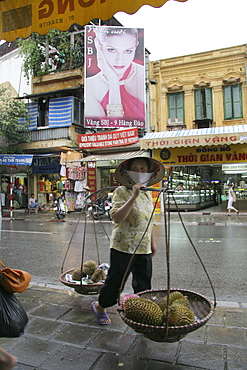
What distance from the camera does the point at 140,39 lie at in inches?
658

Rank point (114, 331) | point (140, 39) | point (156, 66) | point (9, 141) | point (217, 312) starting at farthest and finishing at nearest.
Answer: point (9, 141), point (156, 66), point (140, 39), point (217, 312), point (114, 331)

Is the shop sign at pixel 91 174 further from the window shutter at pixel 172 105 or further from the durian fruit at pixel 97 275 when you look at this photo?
the durian fruit at pixel 97 275

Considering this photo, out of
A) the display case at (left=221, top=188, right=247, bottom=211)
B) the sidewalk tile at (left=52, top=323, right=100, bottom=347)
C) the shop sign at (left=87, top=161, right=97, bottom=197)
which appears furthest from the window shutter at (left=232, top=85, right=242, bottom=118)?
the sidewalk tile at (left=52, top=323, right=100, bottom=347)

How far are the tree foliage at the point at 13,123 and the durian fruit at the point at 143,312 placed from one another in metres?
17.7

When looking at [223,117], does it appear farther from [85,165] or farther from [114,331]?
[114,331]

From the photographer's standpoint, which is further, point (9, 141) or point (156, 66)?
point (9, 141)

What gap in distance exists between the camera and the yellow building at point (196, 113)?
15961 millimetres

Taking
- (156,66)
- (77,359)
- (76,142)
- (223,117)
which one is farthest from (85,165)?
(77,359)

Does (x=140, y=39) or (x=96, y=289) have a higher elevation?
(x=140, y=39)

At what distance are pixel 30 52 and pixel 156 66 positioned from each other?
8612 millimetres

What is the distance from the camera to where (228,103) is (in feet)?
55.0

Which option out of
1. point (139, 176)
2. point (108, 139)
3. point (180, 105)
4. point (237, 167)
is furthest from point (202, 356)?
point (180, 105)

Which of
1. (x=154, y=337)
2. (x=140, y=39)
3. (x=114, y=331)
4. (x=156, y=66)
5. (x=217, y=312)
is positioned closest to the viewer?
(x=154, y=337)

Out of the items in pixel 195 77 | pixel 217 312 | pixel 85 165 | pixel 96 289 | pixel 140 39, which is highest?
pixel 140 39
